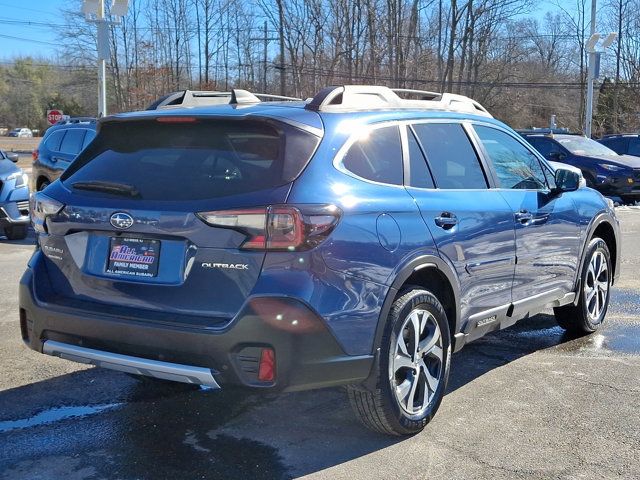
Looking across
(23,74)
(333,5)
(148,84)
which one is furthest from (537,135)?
(23,74)

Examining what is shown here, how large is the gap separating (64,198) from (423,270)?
1.94 meters

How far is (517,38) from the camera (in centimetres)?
4847

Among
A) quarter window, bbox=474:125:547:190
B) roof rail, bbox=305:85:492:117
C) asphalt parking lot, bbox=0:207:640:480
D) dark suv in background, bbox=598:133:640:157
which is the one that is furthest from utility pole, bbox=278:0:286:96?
asphalt parking lot, bbox=0:207:640:480

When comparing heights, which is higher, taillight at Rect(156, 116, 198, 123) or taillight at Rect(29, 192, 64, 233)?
taillight at Rect(156, 116, 198, 123)

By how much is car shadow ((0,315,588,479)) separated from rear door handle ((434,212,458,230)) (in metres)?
1.20

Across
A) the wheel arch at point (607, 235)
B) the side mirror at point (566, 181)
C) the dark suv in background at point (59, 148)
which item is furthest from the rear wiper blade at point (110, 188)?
the dark suv in background at point (59, 148)

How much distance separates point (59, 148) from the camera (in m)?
13.1

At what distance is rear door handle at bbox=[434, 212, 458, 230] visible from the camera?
388 cm

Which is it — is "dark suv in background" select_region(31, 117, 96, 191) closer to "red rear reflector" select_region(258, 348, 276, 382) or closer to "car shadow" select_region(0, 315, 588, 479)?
"car shadow" select_region(0, 315, 588, 479)

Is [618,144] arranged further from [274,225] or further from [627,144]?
[274,225]

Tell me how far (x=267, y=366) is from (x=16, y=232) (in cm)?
909

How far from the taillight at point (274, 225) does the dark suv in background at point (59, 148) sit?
1037 cm

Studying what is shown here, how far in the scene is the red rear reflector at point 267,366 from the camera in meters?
3.09

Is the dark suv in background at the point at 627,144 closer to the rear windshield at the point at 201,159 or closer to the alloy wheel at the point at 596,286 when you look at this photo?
the alloy wheel at the point at 596,286
